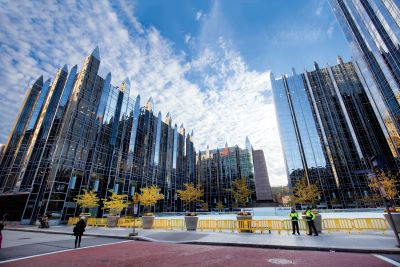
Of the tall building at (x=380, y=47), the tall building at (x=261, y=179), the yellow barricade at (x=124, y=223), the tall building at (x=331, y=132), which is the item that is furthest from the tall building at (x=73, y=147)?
the tall building at (x=261, y=179)

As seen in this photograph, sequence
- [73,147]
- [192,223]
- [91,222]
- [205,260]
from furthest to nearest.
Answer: [73,147], [91,222], [192,223], [205,260]

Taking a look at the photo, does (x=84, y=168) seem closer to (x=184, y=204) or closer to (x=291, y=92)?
(x=184, y=204)

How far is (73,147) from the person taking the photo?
32125 millimetres

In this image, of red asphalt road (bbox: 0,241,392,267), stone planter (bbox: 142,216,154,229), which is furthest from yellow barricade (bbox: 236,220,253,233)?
stone planter (bbox: 142,216,154,229)

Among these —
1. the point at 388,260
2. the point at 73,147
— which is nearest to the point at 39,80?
the point at 73,147

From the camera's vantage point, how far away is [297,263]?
22.4ft

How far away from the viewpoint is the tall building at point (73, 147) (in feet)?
97.0

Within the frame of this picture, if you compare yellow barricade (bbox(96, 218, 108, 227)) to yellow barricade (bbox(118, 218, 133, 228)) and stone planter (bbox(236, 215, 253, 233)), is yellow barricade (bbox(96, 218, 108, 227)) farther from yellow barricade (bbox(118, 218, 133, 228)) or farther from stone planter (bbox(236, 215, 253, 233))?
stone planter (bbox(236, 215, 253, 233))

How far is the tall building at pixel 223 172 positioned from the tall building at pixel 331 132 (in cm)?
1547

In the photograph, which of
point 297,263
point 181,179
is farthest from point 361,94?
point 297,263

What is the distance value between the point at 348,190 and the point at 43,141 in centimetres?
8189

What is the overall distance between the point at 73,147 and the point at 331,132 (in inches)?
3130

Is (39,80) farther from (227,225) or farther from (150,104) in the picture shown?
(227,225)

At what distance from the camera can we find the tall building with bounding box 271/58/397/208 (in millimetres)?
60753
